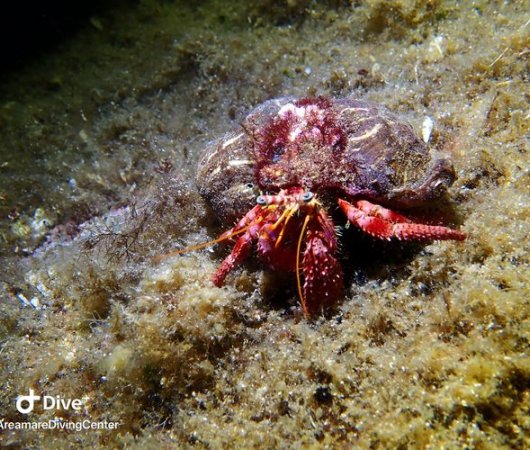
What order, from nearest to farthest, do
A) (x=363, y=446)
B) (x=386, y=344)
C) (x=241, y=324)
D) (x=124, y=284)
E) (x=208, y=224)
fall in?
(x=363, y=446) < (x=386, y=344) < (x=241, y=324) < (x=124, y=284) < (x=208, y=224)

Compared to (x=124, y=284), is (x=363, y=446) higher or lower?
lower

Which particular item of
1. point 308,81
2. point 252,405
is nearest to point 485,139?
point 308,81

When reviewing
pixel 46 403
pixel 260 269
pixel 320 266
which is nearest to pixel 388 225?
pixel 320 266

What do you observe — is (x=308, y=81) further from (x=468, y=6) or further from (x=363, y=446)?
(x=363, y=446)

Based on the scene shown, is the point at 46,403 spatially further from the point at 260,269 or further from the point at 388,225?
the point at 388,225

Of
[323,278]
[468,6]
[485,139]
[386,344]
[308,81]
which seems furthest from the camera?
[308,81]

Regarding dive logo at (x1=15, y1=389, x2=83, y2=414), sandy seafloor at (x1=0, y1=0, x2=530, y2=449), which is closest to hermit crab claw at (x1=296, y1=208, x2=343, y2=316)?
sandy seafloor at (x1=0, y1=0, x2=530, y2=449)

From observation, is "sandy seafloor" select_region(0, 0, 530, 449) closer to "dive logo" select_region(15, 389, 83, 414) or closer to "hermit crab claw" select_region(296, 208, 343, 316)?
"dive logo" select_region(15, 389, 83, 414)
